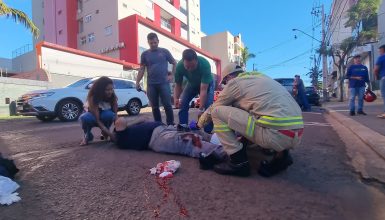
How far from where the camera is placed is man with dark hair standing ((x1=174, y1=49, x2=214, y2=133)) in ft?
14.1

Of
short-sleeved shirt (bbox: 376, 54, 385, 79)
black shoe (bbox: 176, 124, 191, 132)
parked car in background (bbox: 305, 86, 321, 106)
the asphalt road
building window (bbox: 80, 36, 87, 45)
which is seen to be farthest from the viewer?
building window (bbox: 80, 36, 87, 45)

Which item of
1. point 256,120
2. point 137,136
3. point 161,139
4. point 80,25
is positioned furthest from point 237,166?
point 80,25

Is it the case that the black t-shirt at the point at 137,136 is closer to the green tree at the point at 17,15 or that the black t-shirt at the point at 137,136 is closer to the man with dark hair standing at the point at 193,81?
the man with dark hair standing at the point at 193,81

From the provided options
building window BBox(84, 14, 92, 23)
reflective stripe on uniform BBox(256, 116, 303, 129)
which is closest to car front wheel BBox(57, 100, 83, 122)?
reflective stripe on uniform BBox(256, 116, 303, 129)

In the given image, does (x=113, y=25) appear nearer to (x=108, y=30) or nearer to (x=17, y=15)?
(x=108, y=30)

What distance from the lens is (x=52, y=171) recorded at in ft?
9.87

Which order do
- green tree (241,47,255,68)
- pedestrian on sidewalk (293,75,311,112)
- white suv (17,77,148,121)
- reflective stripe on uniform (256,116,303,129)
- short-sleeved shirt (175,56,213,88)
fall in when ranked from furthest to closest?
green tree (241,47,255,68) → pedestrian on sidewalk (293,75,311,112) → white suv (17,77,148,121) → short-sleeved shirt (175,56,213,88) → reflective stripe on uniform (256,116,303,129)

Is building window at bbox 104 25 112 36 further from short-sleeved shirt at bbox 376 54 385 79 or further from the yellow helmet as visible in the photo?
the yellow helmet

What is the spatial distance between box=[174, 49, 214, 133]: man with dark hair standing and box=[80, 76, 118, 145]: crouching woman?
1048 mm

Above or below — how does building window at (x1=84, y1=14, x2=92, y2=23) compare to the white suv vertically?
above

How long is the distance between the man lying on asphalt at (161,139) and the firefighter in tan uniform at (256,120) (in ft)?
0.99

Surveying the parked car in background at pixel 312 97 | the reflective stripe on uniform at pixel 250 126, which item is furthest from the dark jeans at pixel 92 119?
the parked car in background at pixel 312 97

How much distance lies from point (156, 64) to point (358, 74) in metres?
5.72

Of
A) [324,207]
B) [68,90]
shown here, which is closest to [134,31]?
[68,90]
